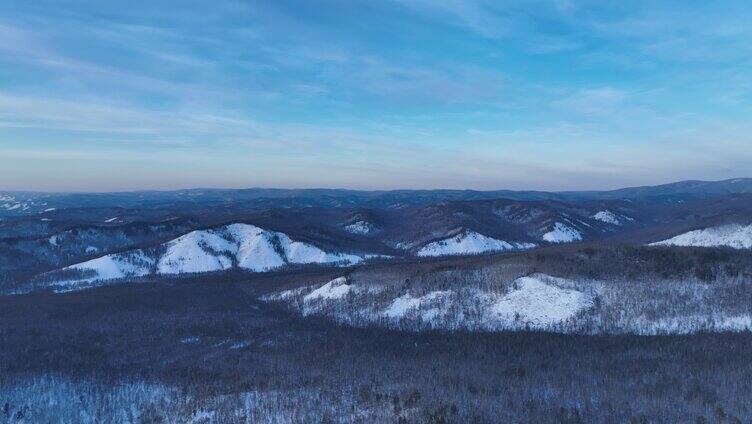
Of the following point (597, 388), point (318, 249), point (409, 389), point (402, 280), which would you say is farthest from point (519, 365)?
point (318, 249)

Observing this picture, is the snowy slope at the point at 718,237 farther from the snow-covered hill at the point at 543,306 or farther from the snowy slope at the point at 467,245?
the snow-covered hill at the point at 543,306

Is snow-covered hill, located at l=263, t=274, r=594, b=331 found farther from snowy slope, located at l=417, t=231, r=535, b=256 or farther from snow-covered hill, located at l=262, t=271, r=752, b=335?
snowy slope, located at l=417, t=231, r=535, b=256

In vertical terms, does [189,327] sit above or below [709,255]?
below

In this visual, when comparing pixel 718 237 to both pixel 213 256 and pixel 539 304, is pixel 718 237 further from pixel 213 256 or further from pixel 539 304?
pixel 213 256

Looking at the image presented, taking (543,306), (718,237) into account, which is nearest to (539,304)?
(543,306)

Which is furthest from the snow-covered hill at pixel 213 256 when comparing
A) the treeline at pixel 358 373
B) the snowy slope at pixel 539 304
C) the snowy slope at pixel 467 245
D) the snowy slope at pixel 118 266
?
the snowy slope at pixel 539 304

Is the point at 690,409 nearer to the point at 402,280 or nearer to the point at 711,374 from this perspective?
the point at 711,374
